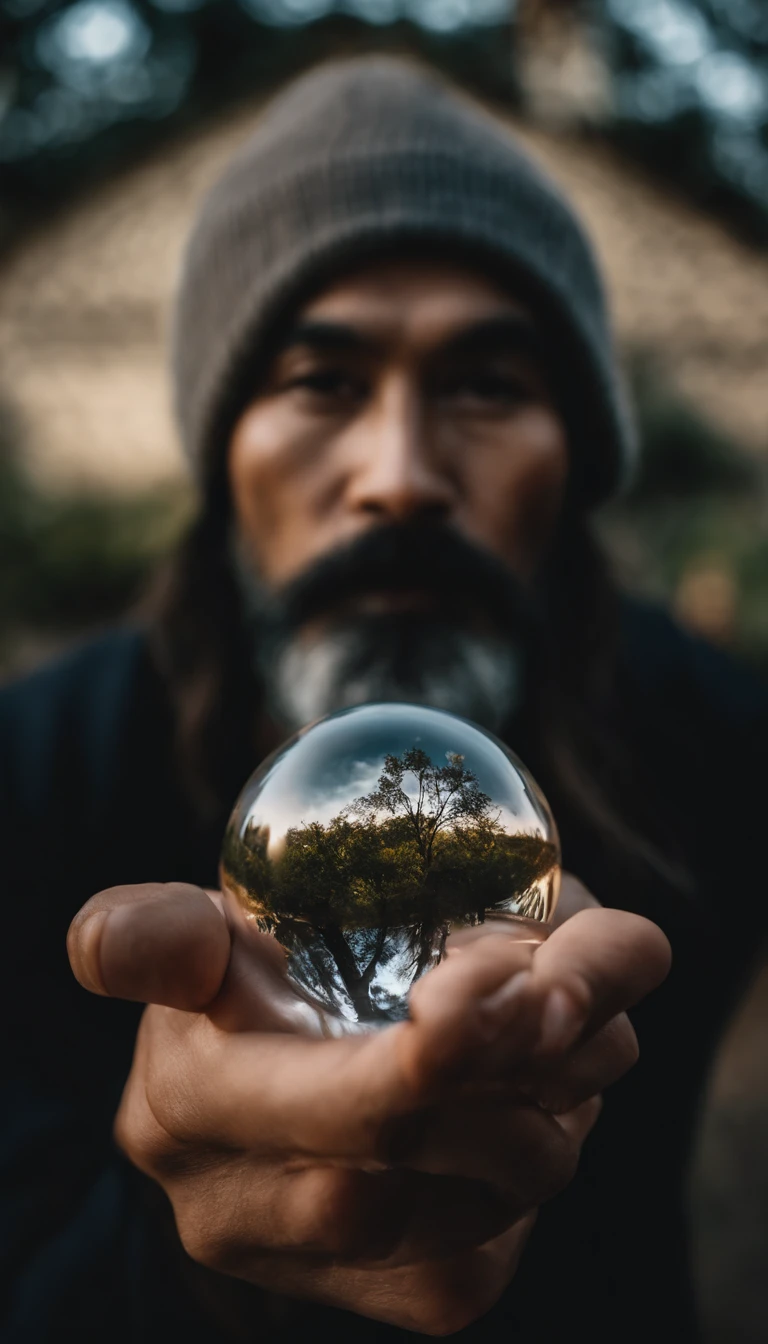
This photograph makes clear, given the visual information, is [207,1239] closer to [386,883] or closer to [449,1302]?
[449,1302]

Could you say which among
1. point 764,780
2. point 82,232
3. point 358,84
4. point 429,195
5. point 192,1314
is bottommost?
point 192,1314

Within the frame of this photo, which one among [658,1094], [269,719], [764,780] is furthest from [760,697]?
[269,719]

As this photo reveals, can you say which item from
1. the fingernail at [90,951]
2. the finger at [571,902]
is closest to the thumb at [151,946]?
the fingernail at [90,951]

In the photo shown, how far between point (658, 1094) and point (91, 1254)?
67.6 inches

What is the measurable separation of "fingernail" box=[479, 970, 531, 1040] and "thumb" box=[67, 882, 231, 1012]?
1.13 feet

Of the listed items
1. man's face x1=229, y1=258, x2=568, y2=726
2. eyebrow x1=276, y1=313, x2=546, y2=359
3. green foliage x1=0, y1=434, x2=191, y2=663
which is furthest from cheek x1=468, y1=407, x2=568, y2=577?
green foliage x1=0, y1=434, x2=191, y2=663

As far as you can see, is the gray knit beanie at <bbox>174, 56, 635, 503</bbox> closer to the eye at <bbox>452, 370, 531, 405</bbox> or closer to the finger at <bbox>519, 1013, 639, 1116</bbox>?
the eye at <bbox>452, 370, 531, 405</bbox>

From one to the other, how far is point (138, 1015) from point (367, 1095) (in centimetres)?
205

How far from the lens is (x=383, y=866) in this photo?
3.34 feet

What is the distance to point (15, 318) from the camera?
1359cm

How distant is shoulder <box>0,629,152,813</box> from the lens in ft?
9.48

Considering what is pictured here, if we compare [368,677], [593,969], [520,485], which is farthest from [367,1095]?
[520,485]

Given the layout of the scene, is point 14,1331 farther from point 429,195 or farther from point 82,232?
point 82,232

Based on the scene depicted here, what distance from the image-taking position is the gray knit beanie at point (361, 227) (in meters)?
2.62
